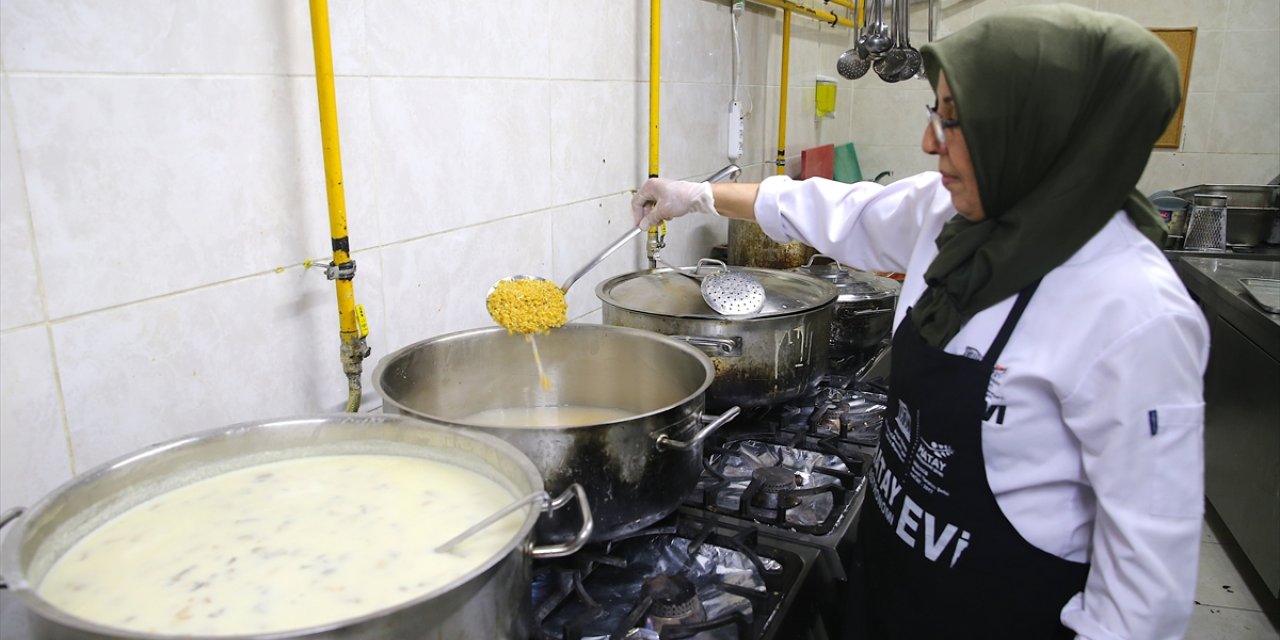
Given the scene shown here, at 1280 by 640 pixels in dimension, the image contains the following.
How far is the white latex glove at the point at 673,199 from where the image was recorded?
152 cm

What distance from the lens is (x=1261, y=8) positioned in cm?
353

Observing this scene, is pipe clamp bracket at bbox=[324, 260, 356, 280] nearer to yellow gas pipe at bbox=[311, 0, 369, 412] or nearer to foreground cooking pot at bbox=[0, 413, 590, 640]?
yellow gas pipe at bbox=[311, 0, 369, 412]

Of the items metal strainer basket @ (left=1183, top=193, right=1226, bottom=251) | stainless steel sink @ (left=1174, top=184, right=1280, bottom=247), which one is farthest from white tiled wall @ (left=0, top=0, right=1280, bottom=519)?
stainless steel sink @ (left=1174, top=184, right=1280, bottom=247)

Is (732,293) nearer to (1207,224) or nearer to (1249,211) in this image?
(1207,224)

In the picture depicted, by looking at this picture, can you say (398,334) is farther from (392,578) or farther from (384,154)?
(392,578)

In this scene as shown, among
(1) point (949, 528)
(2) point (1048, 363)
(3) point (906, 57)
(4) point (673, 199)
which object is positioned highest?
(3) point (906, 57)

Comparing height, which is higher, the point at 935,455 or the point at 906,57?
the point at 906,57

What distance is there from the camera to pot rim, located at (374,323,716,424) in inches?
38.7

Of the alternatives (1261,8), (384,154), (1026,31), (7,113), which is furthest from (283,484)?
(1261,8)

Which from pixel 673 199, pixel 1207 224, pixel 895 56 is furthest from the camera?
pixel 1207 224

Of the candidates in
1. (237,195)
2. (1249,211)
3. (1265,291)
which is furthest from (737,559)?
(1249,211)

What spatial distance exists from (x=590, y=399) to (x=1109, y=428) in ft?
2.78

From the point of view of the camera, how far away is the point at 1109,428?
877 millimetres

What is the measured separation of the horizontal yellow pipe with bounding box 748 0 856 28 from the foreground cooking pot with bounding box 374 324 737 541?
1653 millimetres
